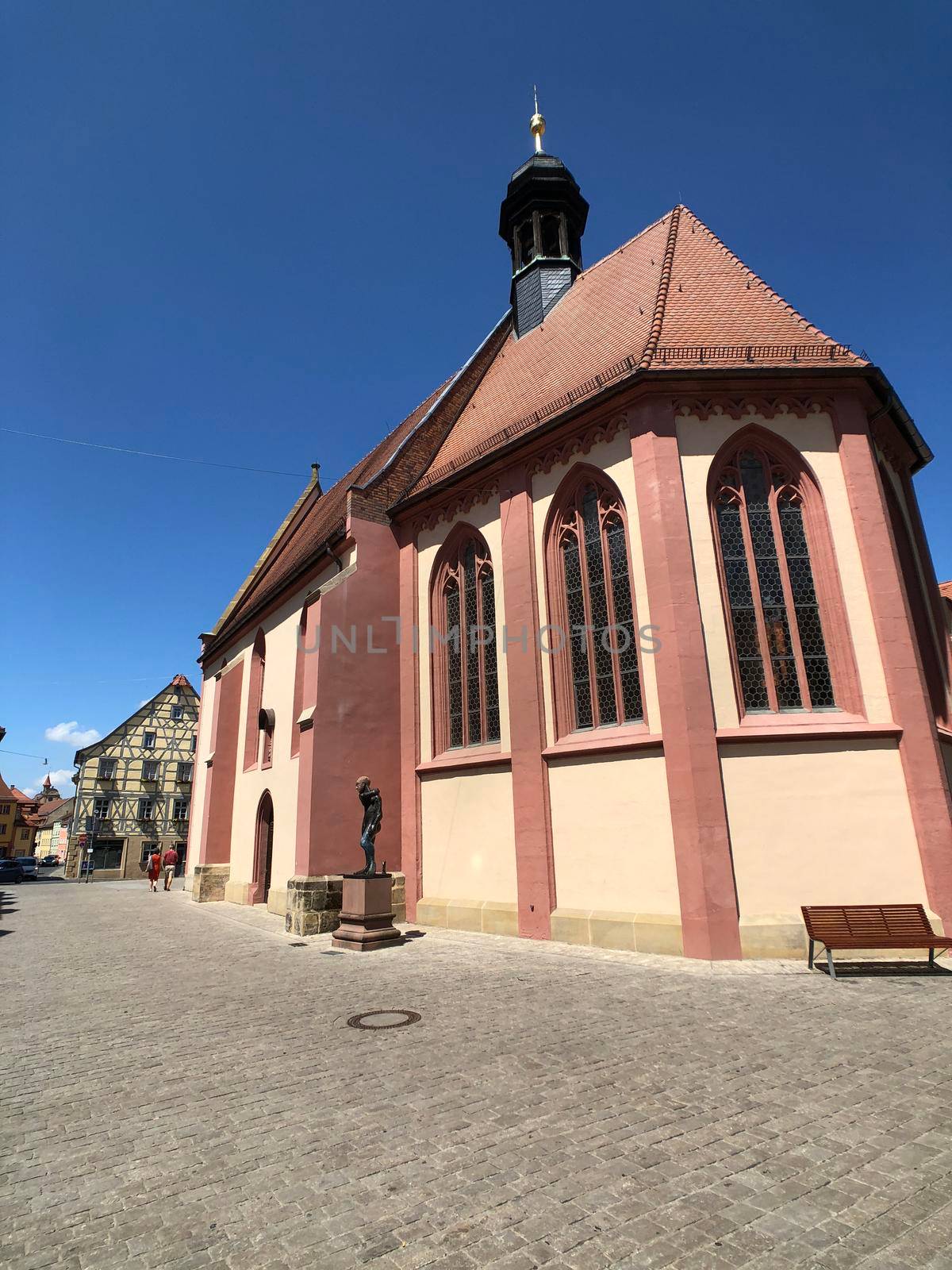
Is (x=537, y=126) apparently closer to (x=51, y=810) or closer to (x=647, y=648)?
(x=647, y=648)

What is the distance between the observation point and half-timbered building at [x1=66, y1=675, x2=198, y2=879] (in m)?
42.9

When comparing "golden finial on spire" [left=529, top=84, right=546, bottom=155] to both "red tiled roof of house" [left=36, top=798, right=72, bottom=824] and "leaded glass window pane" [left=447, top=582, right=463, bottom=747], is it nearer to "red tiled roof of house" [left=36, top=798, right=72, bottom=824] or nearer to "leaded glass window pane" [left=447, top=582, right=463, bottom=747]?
"leaded glass window pane" [left=447, top=582, right=463, bottom=747]

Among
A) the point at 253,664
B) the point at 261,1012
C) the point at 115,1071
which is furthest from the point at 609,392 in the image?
the point at 253,664

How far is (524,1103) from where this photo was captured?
13.6 feet

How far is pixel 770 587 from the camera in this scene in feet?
33.2

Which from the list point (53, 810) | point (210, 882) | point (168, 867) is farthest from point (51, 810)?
point (210, 882)

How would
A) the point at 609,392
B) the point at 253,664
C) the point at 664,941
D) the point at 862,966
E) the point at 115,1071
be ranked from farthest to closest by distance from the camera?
the point at 253,664, the point at 609,392, the point at 664,941, the point at 862,966, the point at 115,1071

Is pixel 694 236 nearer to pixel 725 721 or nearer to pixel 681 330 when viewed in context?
pixel 681 330

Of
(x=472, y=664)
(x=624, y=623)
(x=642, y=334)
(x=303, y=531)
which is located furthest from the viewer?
(x=303, y=531)

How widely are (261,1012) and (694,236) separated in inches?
622

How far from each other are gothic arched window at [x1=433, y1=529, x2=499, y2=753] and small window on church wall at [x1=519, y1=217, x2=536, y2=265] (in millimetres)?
10417

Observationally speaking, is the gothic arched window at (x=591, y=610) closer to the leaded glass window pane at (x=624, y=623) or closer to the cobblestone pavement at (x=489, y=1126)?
the leaded glass window pane at (x=624, y=623)

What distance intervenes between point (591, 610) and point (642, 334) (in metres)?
5.02

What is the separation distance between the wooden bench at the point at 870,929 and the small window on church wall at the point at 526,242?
17995 millimetres
